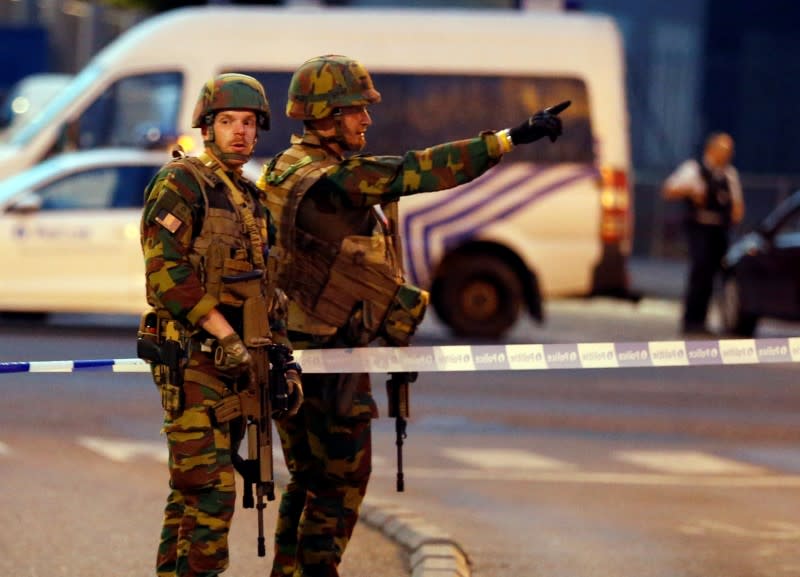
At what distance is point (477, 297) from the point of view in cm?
1875

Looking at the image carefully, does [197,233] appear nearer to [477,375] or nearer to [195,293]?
[195,293]

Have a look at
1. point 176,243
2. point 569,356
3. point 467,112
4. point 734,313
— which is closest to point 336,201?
point 176,243

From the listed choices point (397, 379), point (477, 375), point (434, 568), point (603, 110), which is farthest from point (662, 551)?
point (603, 110)

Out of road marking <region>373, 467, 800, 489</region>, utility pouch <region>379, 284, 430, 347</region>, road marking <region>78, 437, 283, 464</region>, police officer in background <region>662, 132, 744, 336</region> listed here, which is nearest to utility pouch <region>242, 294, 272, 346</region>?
utility pouch <region>379, 284, 430, 347</region>

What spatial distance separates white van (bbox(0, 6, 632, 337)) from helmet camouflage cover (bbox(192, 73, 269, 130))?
11.8m

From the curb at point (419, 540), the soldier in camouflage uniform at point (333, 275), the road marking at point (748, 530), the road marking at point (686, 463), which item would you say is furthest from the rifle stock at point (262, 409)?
the road marking at point (686, 463)

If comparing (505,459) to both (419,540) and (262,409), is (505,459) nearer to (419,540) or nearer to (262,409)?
(419,540)

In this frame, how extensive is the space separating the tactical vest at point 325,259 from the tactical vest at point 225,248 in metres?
0.25

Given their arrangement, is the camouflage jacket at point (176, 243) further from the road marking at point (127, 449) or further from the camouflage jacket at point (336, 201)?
the road marking at point (127, 449)

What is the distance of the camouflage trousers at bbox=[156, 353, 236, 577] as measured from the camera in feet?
21.3

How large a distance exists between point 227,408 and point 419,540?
2.03 meters

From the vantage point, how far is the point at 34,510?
9352 millimetres

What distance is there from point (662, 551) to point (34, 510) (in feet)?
8.62

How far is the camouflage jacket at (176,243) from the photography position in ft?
21.1
